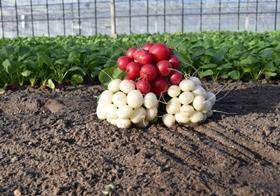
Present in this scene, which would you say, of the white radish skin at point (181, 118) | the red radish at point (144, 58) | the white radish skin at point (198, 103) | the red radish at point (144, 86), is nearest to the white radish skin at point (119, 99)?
the red radish at point (144, 86)

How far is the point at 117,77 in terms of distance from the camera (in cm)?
335

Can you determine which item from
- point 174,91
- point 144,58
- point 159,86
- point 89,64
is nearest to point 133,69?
point 144,58

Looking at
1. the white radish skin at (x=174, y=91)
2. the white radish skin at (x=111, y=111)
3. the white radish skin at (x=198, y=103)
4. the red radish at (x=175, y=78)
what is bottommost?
the white radish skin at (x=111, y=111)

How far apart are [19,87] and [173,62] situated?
6.84 feet

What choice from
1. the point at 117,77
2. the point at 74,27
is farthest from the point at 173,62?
the point at 74,27

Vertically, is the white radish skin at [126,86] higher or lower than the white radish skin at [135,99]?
higher

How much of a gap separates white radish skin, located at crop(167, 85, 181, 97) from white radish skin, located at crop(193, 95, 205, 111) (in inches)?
4.7

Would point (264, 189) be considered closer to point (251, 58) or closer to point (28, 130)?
point (28, 130)

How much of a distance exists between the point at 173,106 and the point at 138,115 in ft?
0.78

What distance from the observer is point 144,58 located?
3111 millimetres

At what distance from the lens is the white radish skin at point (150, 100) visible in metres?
3.05

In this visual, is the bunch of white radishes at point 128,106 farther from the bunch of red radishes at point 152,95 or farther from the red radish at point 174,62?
the red radish at point 174,62

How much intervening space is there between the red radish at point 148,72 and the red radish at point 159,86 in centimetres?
5

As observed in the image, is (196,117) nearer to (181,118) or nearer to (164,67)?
(181,118)
